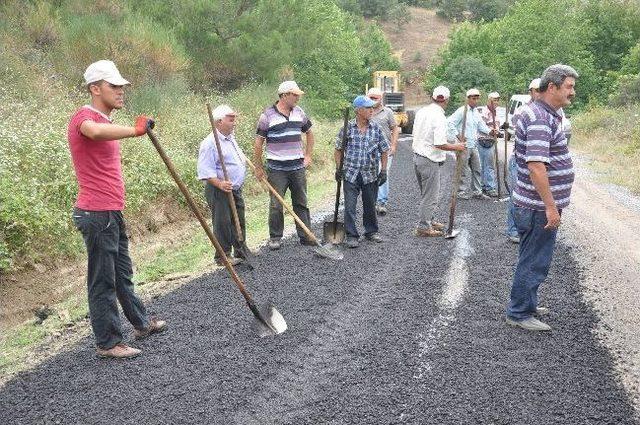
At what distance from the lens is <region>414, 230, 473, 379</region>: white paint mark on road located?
14.6ft

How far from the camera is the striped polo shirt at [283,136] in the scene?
7.38m

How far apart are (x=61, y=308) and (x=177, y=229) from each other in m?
3.29

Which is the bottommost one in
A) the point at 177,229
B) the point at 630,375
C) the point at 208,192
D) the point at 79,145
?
the point at 177,229

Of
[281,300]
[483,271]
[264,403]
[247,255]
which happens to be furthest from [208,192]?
[264,403]

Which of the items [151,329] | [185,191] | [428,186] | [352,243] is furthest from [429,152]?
[151,329]

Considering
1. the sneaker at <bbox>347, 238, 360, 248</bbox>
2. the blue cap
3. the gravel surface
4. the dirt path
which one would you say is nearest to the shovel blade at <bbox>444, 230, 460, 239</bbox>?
the sneaker at <bbox>347, 238, 360, 248</bbox>

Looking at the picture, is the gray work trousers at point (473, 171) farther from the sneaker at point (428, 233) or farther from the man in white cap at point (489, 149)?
the sneaker at point (428, 233)

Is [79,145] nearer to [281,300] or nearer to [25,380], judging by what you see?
[25,380]

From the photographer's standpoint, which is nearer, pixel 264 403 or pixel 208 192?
pixel 264 403

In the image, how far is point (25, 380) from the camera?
4.31 m

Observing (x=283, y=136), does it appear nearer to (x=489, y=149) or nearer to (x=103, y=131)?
(x=103, y=131)

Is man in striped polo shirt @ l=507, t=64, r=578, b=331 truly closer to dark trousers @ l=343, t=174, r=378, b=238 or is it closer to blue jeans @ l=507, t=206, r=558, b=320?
blue jeans @ l=507, t=206, r=558, b=320

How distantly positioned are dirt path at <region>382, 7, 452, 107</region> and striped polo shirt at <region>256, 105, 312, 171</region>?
55.0 meters

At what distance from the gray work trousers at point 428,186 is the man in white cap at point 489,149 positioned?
2901mm
